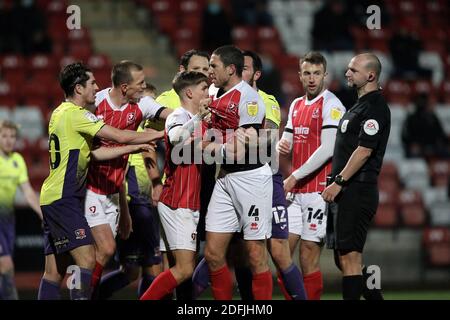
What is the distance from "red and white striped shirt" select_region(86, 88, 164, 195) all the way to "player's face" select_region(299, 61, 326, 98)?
133 cm

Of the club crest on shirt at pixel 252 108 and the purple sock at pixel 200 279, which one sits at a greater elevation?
the club crest on shirt at pixel 252 108

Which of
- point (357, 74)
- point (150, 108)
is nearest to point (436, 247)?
point (357, 74)

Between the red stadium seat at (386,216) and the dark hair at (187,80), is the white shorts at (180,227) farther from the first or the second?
the red stadium seat at (386,216)

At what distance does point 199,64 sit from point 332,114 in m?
1.22

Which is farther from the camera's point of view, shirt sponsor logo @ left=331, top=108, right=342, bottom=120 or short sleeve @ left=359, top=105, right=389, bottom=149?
shirt sponsor logo @ left=331, top=108, right=342, bottom=120

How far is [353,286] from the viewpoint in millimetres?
6898

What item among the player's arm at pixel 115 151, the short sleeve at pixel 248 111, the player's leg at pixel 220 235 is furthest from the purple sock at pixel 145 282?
the short sleeve at pixel 248 111

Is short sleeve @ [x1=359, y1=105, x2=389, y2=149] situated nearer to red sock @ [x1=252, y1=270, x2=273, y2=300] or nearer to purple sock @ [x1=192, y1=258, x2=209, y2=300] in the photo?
red sock @ [x1=252, y1=270, x2=273, y2=300]

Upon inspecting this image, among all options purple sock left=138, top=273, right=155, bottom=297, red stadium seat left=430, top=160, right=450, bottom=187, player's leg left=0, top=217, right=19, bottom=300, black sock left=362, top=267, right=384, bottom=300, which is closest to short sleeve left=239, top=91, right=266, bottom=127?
black sock left=362, top=267, right=384, bottom=300

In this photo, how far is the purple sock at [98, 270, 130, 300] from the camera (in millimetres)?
7953

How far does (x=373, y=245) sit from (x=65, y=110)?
6.12 metres

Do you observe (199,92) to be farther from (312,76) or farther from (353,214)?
(353,214)

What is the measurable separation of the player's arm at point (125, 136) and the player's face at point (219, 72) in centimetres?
61

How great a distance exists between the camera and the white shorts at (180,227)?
6.70 meters
